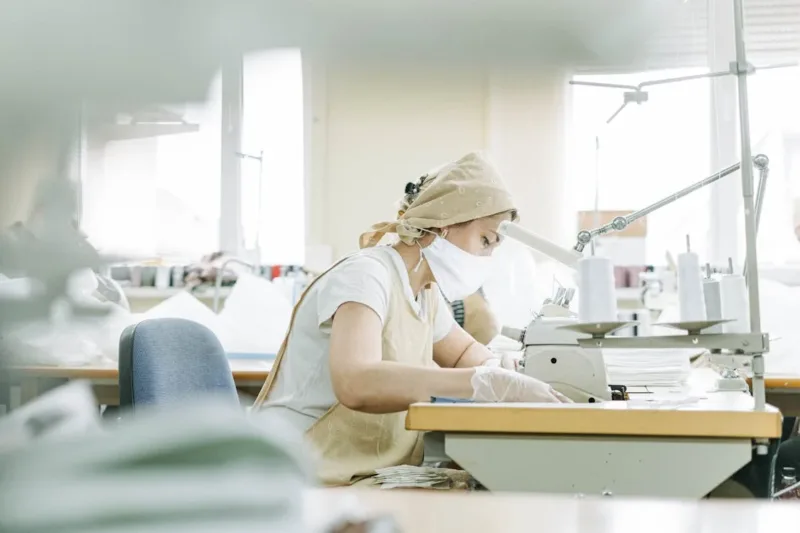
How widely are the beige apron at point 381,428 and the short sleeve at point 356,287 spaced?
0.07 m

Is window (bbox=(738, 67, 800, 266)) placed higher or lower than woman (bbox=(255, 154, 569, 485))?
higher

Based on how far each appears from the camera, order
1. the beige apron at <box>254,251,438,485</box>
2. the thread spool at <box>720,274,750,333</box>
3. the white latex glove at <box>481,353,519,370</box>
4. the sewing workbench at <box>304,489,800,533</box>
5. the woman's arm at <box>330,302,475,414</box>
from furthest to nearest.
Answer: the white latex glove at <box>481,353,519,370</box> < the beige apron at <box>254,251,438,485</box> < the woman's arm at <box>330,302,475,414</box> < the thread spool at <box>720,274,750,333</box> < the sewing workbench at <box>304,489,800,533</box>

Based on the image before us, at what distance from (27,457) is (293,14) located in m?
0.11

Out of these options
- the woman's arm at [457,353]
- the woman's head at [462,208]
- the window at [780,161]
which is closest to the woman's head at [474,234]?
the woman's head at [462,208]

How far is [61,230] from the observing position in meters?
0.19

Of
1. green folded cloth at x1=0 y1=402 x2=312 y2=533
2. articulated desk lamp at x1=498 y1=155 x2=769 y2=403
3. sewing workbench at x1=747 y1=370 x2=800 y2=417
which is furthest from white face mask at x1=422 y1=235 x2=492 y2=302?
green folded cloth at x1=0 y1=402 x2=312 y2=533

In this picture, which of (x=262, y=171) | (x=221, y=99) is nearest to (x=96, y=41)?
(x=221, y=99)

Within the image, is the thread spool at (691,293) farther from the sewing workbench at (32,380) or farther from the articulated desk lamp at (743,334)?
the sewing workbench at (32,380)

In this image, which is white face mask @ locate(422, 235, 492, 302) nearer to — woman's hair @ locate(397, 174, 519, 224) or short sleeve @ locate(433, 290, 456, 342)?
woman's hair @ locate(397, 174, 519, 224)

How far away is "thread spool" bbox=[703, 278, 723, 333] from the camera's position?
4.79ft

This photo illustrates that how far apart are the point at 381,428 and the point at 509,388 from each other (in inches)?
15.0

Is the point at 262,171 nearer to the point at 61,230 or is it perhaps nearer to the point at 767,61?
the point at 61,230

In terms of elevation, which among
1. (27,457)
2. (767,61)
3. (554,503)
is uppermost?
(767,61)

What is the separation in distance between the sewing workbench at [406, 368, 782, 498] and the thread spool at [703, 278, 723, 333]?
0.14 metres
